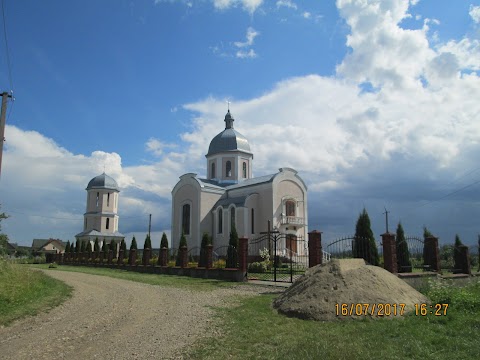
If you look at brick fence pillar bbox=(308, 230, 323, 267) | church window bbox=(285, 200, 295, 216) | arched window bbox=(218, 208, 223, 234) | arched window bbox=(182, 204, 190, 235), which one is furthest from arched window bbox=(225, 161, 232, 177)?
brick fence pillar bbox=(308, 230, 323, 267)

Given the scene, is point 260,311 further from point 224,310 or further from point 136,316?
point 136,316

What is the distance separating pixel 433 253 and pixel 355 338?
12122mm

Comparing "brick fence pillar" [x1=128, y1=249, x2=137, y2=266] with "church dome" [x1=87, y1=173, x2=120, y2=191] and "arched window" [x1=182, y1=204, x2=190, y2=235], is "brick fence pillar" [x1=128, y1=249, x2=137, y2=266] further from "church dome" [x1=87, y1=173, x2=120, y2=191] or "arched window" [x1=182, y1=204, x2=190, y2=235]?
"church dome" [x1=87, y1=173, x2=120, y2=191]

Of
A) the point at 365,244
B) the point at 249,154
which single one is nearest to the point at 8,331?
the point at 365,244

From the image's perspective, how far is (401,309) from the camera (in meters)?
8.09

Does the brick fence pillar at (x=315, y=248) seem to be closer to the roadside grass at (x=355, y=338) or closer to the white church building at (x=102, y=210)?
the roadside grass at (x=355, y=338)

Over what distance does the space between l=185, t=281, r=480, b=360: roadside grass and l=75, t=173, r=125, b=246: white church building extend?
49.0 metres

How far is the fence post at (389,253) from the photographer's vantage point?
45.3ft

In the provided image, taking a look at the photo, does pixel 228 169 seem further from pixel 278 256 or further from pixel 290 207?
pixel 278 256

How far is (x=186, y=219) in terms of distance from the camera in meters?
38.7

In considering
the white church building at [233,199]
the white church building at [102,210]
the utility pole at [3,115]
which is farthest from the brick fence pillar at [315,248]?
the white church building at [102,210]

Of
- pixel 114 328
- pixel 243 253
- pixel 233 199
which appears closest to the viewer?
pixel 114 328

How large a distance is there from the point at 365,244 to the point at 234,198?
1830cm

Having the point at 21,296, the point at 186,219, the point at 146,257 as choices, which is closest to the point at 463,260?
the point at 21,296
